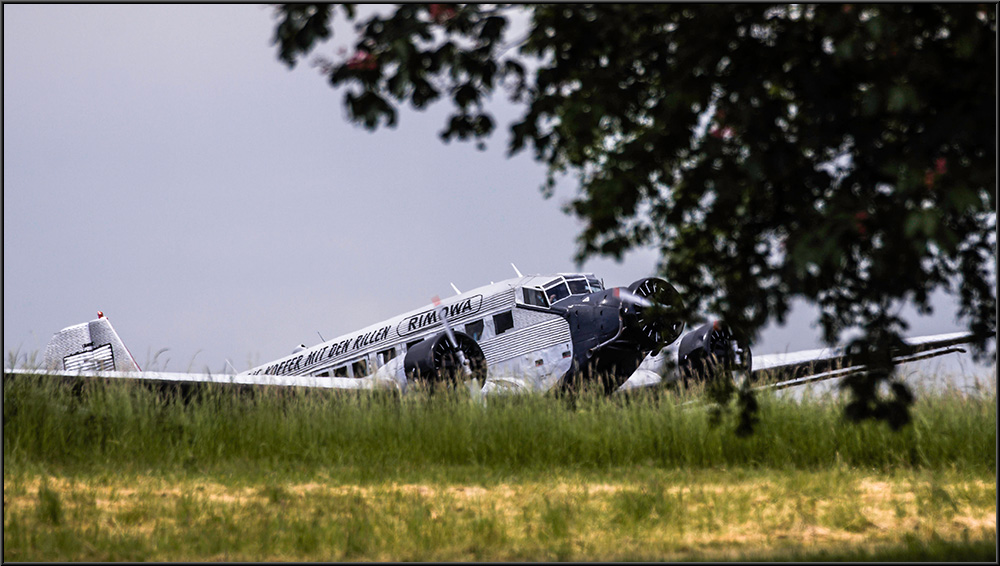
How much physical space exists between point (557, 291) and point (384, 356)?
4.14 m

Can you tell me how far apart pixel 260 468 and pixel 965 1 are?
8385mm

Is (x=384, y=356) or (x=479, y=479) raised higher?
(x=384, y=356)

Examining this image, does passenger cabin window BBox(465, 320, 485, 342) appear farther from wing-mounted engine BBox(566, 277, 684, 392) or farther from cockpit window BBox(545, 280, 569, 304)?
wing-mounted engine BBox(566, 277, 684, 392)

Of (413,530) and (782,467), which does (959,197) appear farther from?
(782,467)

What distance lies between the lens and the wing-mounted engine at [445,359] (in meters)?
14.0

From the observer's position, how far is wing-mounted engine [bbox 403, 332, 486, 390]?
1399cm

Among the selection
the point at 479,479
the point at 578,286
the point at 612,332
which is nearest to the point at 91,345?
the point at 578,286

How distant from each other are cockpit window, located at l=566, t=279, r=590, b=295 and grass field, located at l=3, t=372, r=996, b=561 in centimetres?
399

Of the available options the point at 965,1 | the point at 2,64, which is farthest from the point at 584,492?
the point at 2,64

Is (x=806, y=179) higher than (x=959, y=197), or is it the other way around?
(x=806, y=179)

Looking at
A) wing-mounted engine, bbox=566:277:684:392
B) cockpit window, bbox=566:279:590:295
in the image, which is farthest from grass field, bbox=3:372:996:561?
cockpit window, bbox=566:279:590:295

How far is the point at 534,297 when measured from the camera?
604 inches

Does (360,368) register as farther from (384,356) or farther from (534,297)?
(534,297)

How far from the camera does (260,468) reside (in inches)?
375
